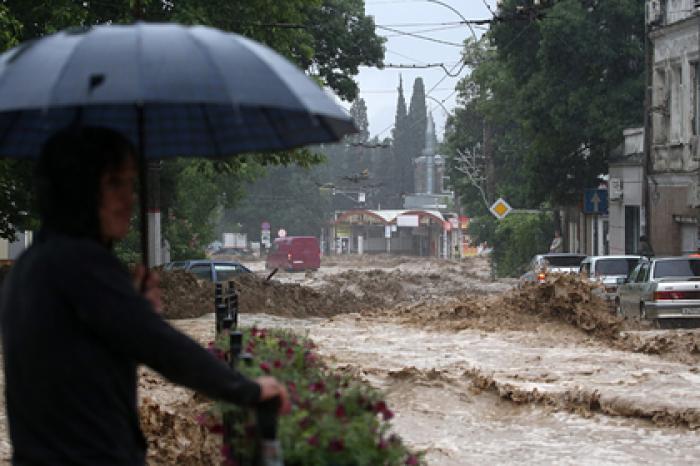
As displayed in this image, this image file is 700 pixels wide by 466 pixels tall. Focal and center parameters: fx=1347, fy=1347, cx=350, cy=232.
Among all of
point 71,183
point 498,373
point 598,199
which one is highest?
point 598,199

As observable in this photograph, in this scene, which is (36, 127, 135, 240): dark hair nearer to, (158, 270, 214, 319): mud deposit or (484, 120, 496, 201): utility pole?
(158, 270, 214, 319): mud deposit

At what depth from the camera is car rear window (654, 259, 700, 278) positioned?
25.4m

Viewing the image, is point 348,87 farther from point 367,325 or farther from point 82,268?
point 82,268

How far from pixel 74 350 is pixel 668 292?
21.9 meters

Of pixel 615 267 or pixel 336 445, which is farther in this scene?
pixel 615 267

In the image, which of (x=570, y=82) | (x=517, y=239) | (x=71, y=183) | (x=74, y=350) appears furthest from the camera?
(x=517, y=239)

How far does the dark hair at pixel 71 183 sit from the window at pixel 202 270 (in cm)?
3221

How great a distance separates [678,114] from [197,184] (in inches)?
667

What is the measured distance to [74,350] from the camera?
3645 mm

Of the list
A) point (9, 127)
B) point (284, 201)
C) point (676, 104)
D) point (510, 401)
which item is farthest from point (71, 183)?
point (284, 201)

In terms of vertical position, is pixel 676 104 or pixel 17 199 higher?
pixel 676 104

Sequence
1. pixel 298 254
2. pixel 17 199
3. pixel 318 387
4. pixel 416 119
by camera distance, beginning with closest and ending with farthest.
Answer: pixel 318 387, pixel 17 199, pixel 298 254, pixel 416 119

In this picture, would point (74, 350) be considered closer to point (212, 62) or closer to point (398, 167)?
point (212, 62)

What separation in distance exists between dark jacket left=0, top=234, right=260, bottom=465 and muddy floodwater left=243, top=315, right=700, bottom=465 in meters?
7.83
